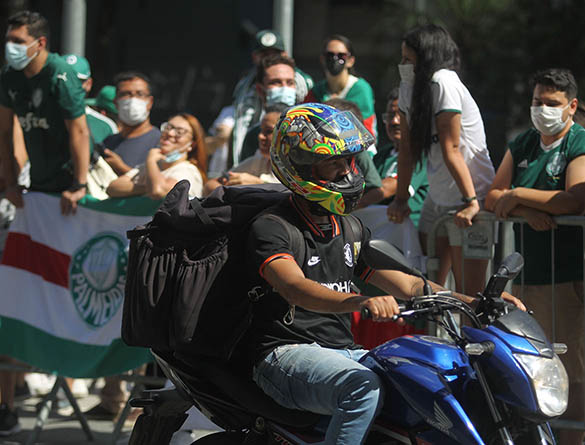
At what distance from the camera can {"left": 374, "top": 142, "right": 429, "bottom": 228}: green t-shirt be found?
658 centimetres

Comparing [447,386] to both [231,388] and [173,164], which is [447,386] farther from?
[173,164]

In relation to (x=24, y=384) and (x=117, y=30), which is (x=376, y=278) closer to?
(x=24, y=384)

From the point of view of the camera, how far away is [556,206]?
544 cm

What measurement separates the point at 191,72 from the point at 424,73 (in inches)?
702

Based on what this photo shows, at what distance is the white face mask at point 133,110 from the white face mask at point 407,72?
267 centimetres

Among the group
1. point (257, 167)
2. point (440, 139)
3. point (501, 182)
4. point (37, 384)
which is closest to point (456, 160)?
point (440, 139)

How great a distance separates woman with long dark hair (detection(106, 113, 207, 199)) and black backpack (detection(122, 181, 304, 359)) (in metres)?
2.59

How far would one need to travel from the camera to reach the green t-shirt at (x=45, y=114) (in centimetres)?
709

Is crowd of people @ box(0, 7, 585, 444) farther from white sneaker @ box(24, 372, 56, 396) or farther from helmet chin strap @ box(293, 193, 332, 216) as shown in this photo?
white sneaker @ box(24, 372, 56, 396)

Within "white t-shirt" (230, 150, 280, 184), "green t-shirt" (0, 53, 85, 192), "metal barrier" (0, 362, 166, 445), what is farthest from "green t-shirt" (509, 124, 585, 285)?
"green t-shirt" (0, 53, 85, 192)

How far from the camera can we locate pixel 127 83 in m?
8.20

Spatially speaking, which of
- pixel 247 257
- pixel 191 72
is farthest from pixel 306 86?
pixel 191 72

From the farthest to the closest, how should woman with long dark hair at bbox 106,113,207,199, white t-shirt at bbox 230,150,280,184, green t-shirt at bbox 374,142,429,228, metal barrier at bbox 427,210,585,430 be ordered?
woman with long dark hair at bbox 106,113,207,199, white t-shirt at bbox 230,150,280,184, green t-shirt at bbox 374,142,429,228, metal barrier at bbox 427,210,585,430

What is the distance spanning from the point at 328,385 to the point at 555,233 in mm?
2351
